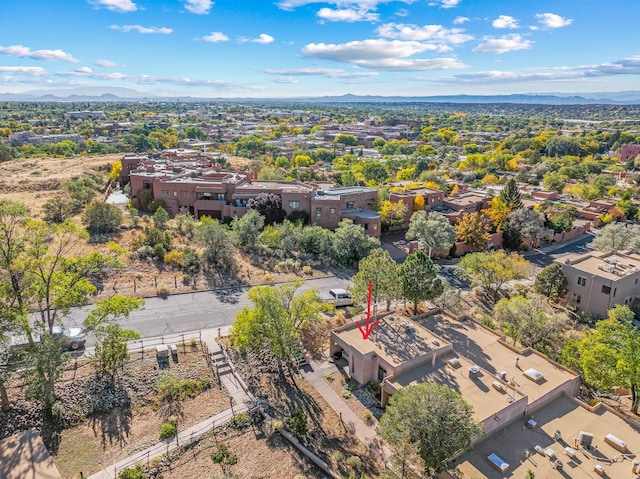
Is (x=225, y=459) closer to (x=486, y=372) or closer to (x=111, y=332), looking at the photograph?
(x=111, y=332)

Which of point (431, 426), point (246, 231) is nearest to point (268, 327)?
point (431, 426)

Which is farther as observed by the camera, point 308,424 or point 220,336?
point 220,336

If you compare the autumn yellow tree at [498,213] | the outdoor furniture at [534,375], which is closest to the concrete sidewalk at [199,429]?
the outdoor furniture at [534,375]

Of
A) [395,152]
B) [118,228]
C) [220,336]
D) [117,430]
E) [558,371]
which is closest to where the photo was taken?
[117,430]

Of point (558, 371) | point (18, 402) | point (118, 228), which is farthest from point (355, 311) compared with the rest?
point (118, 228)

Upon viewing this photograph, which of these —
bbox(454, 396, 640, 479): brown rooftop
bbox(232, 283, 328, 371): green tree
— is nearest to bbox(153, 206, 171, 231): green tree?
bbox(232, 283, 328, 371): green tree

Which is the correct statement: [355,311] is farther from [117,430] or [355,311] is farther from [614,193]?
[614,193]
